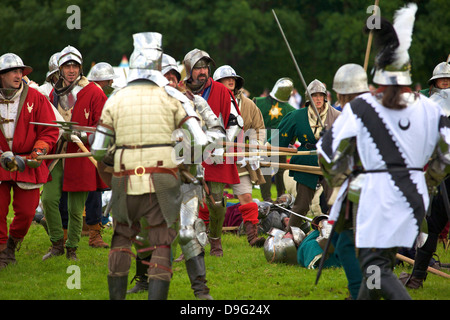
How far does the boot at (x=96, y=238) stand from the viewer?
8230mm

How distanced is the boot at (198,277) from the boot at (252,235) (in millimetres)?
2539

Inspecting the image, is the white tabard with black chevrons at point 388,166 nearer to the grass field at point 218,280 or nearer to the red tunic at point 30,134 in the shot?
the grass field at point 218,280

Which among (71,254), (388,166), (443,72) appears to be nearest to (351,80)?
(388,166)

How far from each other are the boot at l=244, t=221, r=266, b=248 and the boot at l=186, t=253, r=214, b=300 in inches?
99.9

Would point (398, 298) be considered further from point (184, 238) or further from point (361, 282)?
point (184, 238)

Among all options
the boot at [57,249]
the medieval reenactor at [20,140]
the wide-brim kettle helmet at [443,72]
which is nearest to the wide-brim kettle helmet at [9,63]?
the medieval reenactor at [20,140]

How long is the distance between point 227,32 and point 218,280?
23.3 meters

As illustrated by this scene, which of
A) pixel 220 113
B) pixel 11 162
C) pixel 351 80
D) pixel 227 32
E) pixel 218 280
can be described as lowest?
pixel 218 280

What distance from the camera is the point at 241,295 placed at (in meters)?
5.89

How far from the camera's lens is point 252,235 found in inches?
326

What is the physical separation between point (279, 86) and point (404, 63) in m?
7.47

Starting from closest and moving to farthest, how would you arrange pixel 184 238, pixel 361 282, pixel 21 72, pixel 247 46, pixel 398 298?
pixel 398 298, pixel 361 282, pixel 184 238, pixel 21 72, pixel 247 46

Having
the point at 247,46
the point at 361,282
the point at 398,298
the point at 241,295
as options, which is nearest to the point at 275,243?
the point at 241,295

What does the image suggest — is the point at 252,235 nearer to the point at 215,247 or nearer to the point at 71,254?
the point at 215,247
